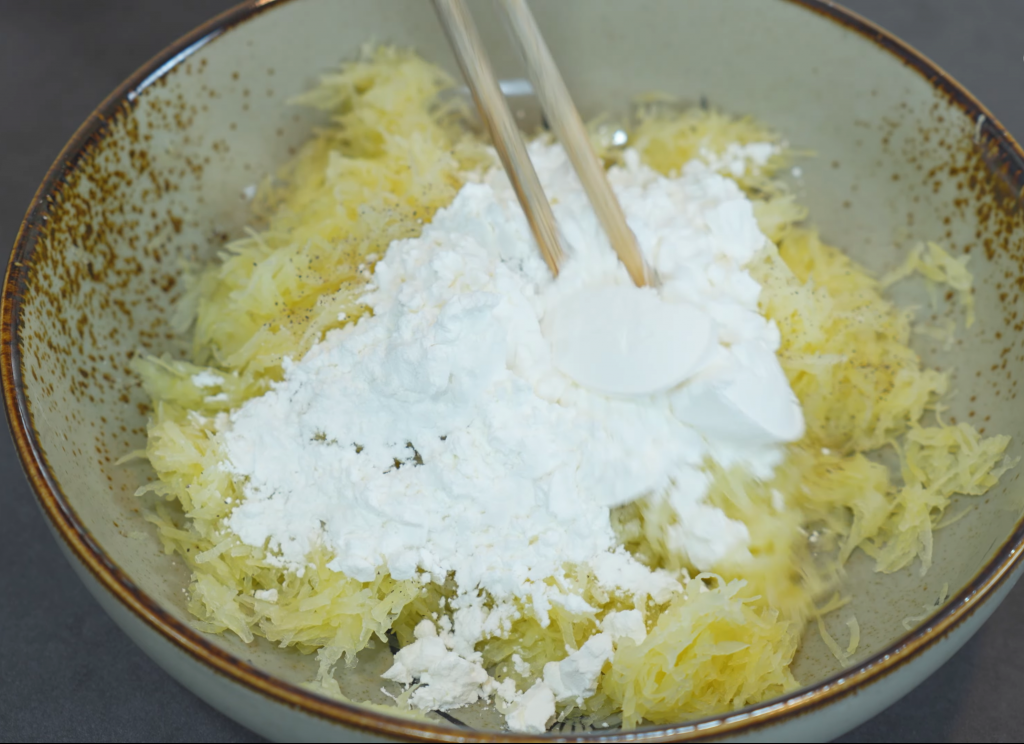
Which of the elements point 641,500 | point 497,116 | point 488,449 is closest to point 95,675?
point 488,449

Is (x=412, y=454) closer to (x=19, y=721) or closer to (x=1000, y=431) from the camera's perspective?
(x=19, y=721)

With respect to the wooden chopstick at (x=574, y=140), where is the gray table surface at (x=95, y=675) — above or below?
below

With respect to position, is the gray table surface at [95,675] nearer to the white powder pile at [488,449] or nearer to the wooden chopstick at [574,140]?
the white powder pile at [488,449]

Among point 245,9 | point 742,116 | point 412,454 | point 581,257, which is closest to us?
point 412,454

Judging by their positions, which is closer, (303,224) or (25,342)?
(25,342)

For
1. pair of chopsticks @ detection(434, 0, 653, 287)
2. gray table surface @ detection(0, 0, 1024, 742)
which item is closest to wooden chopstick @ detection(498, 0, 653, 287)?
pair of chopsticks @ detection(434, 0, 653, 287)

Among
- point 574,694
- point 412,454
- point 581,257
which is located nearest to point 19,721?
point 412,454

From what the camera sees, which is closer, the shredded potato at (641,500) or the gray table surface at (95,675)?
the shredded potato at (641,500)

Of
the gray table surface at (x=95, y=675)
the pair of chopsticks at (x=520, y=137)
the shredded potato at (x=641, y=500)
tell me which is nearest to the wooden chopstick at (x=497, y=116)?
the pair of chopsticks at (x=520, y=137)
